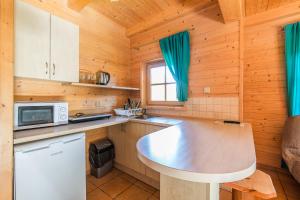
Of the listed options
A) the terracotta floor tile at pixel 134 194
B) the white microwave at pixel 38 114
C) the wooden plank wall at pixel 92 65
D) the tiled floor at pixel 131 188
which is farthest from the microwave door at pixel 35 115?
the terracotta floor tile at pixel 134 194

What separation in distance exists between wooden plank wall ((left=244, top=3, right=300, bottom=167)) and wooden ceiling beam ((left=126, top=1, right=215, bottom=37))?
0.93 m

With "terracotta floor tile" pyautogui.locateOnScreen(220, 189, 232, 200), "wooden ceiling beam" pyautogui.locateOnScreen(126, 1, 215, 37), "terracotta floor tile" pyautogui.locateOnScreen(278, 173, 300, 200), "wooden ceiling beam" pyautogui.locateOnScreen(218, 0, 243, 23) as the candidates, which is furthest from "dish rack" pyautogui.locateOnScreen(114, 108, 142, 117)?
"terracotta floor tile" pyautogui.locateOnScreen(278, 173, 300, 200)

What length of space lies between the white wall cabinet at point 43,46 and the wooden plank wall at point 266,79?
106 inches

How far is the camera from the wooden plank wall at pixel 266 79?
6.79 feet

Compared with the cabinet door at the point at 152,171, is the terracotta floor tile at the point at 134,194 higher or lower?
lower

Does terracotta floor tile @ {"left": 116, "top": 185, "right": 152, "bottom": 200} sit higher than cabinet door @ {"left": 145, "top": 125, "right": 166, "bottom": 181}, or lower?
lower

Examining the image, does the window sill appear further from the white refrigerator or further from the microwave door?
the microwave door

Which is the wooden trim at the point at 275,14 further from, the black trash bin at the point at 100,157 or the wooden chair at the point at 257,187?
the black trash bin at the point at 100,157

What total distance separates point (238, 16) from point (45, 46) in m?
2.24

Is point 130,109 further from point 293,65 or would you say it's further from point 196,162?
point 293,65

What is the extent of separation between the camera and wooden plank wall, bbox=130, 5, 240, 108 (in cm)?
179

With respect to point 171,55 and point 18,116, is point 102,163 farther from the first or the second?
point 171,55

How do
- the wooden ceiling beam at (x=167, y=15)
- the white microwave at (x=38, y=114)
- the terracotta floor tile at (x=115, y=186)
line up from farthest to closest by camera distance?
the wooden ceiling beam at (x=167, y=15), the terracotta floor tile at (x=115, y=186), the white microwave at (x=38, y=114)

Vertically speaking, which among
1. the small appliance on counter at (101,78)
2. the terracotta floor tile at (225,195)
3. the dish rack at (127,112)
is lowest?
the terracotta floor tile at (225,195)
